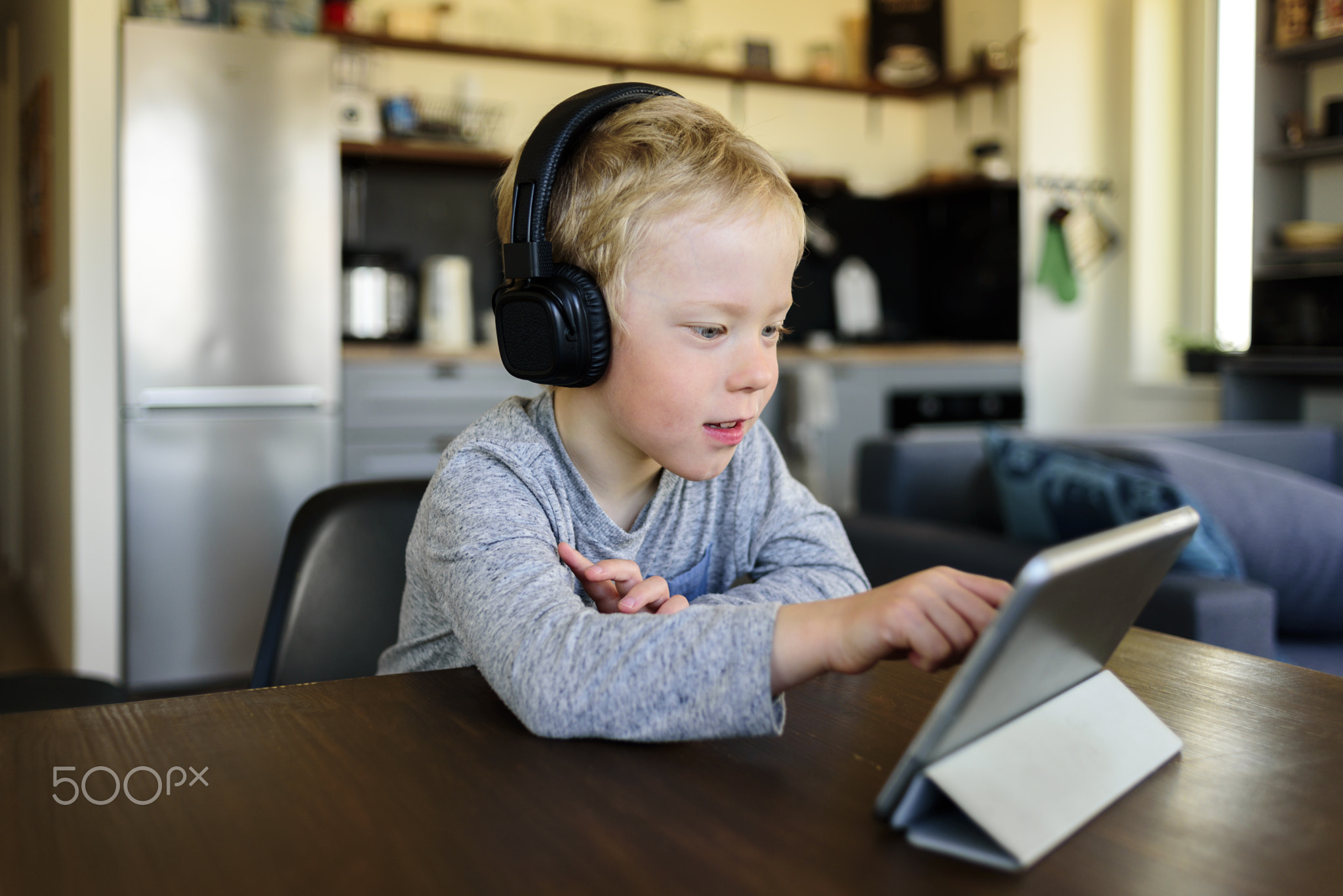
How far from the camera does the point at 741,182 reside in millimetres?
726

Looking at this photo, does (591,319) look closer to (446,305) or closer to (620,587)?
(620,587)

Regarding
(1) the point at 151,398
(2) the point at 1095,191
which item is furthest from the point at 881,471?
(2) the point at 1095,191

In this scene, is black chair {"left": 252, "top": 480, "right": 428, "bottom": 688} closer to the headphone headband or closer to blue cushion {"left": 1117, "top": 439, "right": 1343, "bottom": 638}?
the headphone headband

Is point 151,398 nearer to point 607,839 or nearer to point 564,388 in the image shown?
point 564,388

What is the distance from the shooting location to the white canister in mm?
3994

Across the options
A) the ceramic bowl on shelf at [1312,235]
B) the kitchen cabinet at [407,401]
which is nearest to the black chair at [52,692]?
the kitchen cabinet at [407,401]

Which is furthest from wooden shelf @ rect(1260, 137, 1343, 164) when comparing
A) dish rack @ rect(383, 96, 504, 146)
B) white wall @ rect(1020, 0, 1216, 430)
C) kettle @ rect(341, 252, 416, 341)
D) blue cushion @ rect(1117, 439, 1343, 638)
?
kettle @ rect(341, 252, 416, 341)

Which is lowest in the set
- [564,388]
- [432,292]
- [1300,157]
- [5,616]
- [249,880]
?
[5,616]

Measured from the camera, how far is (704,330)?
71 centimetres

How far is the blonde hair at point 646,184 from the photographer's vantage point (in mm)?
718

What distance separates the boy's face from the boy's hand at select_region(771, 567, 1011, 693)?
0.64ft

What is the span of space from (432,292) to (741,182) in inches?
136

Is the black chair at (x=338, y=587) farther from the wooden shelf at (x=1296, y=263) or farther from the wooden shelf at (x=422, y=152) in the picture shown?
the wooden shelf at (x=1296, y=263)

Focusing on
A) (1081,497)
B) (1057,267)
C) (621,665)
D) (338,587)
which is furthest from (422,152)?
(621,665)
